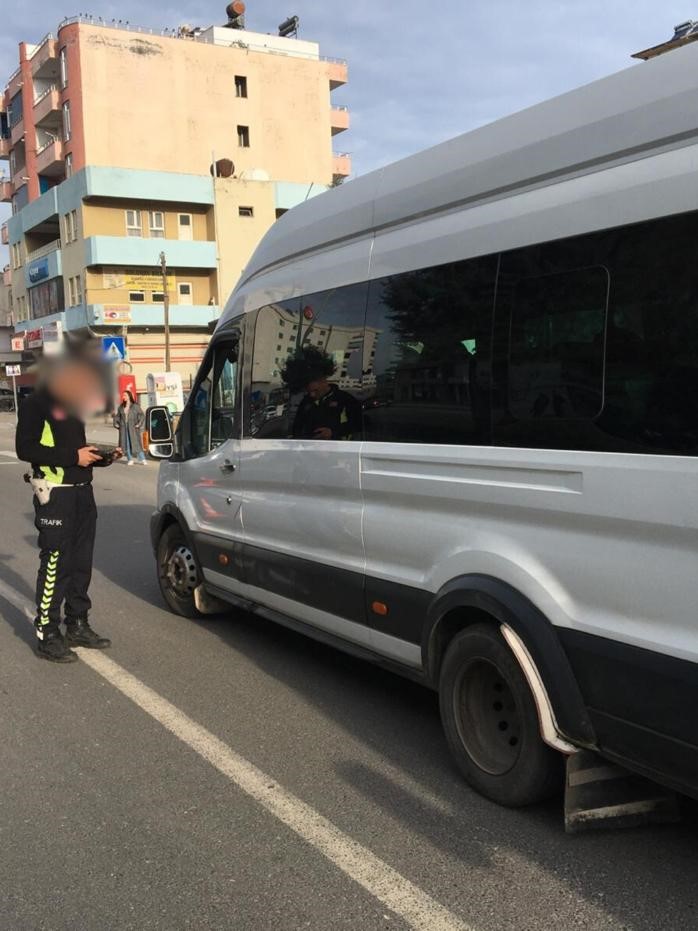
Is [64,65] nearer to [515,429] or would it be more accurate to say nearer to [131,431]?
[131,431]

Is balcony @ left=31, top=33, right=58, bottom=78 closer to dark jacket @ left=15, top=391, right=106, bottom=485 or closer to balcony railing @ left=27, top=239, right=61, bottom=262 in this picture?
balcony railing @ left=27, top=239, right=61, bottom=262

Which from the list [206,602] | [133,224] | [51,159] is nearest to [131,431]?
[206,602]

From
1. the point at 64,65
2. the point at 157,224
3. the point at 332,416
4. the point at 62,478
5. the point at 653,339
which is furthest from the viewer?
the point at 157,224

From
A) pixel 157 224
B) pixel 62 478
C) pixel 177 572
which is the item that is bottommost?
pixel 177 572

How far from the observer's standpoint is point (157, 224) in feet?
151

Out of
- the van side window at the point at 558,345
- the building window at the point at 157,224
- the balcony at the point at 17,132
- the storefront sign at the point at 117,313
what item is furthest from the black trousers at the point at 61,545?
the balcony at the point at 17,132

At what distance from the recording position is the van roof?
254 centimetres

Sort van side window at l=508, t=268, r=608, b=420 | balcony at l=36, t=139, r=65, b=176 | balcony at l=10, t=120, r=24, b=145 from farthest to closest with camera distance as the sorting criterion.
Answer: balcony at l=10, t=120, r=24, b=145, balcony at l=36, t=139, r=65, b=176, van side window at l=508, t=268, r=608, b=420

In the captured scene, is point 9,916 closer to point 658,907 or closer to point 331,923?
point 331,923

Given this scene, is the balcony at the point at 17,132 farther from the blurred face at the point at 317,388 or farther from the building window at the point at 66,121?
the blurred face at the point at 317,388

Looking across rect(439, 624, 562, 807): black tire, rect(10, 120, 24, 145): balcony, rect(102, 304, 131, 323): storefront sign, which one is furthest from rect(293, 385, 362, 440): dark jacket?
rect(10, 120, 24, 145): balcony

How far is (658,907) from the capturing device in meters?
2.58

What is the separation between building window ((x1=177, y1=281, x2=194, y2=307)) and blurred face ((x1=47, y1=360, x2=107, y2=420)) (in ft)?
141

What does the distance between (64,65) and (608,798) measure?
51477 millimetres
